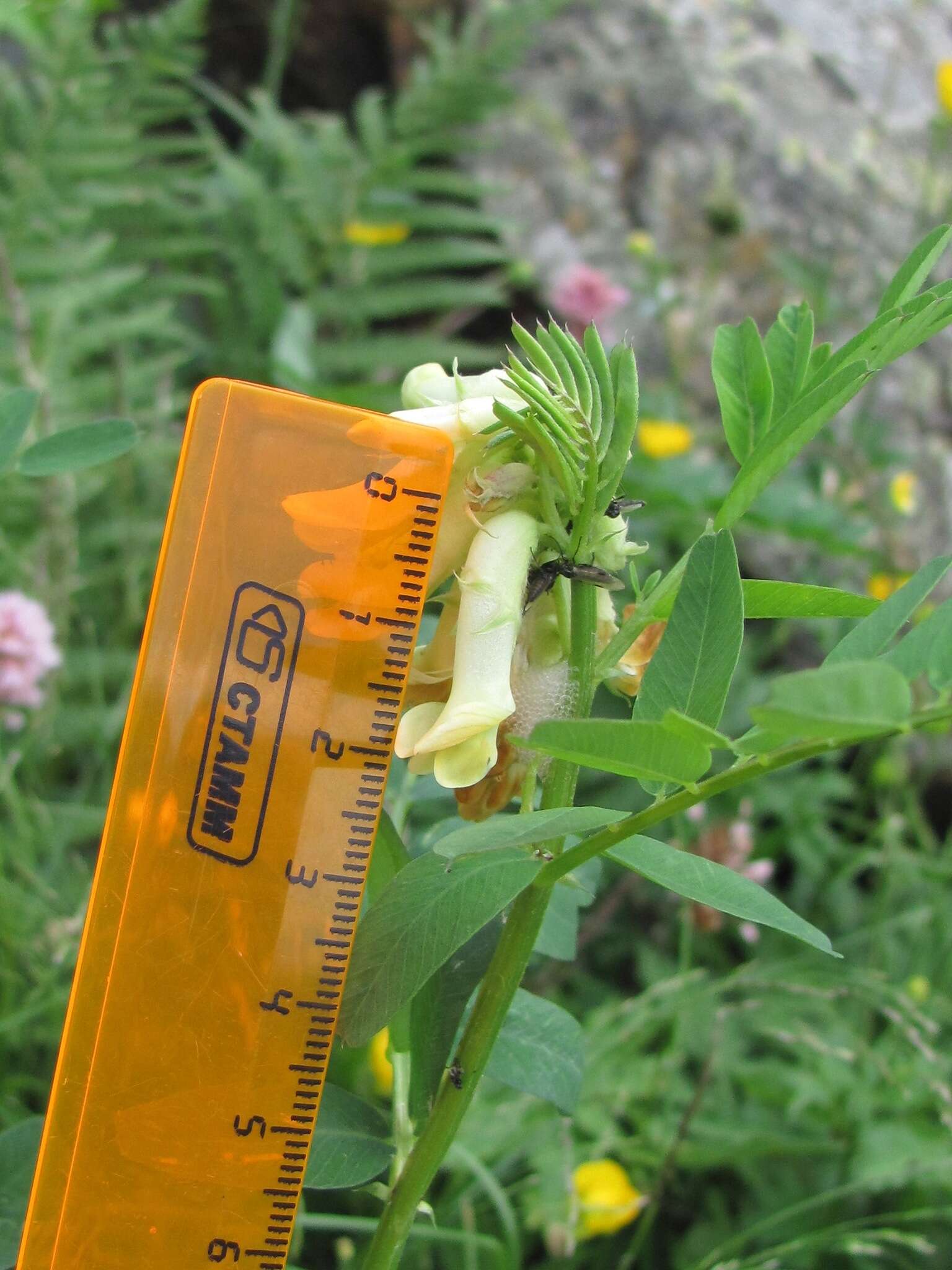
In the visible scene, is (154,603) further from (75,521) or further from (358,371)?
(358,371)

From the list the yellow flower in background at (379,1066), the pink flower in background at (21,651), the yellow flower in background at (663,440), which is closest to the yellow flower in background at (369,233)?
the yellow flower in background at (663,440)

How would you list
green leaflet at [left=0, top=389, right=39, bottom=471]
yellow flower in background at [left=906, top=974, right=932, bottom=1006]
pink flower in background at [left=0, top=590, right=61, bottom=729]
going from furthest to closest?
1. yellow flower in background at [left=906, top=974, right=932, bottom=1006]
2. pink flower in background at [left=0, top=590, right=61, bottom=729]
3. green leaflet at [left=0, top=389, right=39, bottom=471]

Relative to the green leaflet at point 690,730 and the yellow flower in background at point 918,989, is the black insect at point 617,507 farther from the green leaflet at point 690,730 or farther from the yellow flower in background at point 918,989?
the yellow flower in background at point 918,989

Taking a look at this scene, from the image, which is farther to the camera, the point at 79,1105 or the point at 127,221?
the point at 127,221

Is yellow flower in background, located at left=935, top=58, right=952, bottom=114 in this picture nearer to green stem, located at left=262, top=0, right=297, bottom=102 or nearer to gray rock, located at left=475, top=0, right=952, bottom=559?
gray rock, located at left=475, top=0, right=952, bottom=559

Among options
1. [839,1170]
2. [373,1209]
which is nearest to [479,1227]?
[373,1209]

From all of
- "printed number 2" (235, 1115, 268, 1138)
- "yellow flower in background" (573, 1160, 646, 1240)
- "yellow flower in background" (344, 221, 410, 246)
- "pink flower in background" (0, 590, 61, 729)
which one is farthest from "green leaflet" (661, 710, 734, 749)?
"yellow flower in background" (344, 221, 410, 246)

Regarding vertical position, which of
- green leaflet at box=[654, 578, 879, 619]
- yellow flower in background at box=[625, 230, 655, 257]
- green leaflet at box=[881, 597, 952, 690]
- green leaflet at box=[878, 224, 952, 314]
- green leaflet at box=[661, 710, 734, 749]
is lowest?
green leaflet at box=[661, 710, 734, 749]
